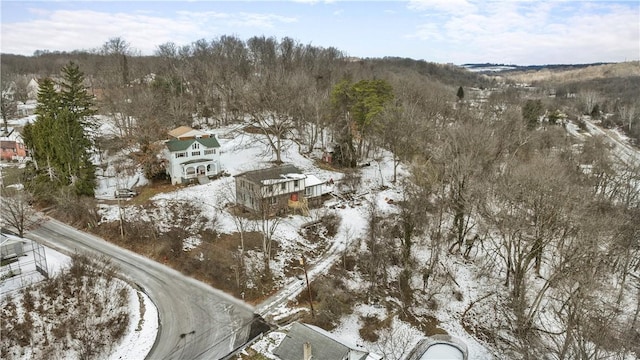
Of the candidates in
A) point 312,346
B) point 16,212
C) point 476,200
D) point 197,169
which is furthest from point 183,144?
point 476,200

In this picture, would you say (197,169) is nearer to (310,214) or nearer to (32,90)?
(310,214)

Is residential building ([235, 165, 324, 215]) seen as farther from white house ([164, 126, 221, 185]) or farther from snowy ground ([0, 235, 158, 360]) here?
snowy ground ([0, 235, 158, 360])

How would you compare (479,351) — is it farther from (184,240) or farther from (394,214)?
(184,240)

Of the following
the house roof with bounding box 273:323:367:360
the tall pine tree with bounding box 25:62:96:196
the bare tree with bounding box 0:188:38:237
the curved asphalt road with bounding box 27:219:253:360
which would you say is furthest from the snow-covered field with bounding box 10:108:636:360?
the bare tree with bounding box 0:188:38:237

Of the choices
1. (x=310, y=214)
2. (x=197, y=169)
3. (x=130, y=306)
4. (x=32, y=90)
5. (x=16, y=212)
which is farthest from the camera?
(x=32, y=90)

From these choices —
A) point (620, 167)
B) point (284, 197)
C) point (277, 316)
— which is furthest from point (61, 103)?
point (620, 167)

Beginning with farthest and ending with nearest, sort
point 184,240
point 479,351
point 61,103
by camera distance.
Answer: point 61,103
point 184,240
point 479,351
